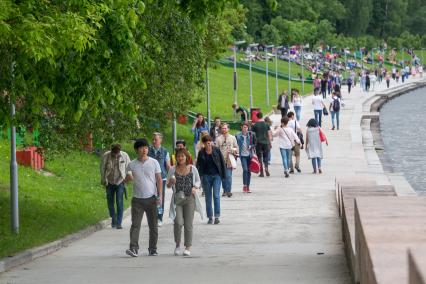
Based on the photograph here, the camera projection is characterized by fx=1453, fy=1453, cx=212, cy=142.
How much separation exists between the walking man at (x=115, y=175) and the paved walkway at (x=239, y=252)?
344mm

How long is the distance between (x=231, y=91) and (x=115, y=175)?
5725 centimetres

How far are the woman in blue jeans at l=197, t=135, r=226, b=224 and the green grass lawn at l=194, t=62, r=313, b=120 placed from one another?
113 ft

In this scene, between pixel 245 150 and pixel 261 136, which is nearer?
pixel 245 150

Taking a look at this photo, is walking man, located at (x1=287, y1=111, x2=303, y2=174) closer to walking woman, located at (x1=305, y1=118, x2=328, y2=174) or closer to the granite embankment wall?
walking woman, located at (x1=305, y1=118, x2=328, y2=174)

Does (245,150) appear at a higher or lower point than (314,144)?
lower

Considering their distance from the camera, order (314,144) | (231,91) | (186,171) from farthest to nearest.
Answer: (231,91) < (314,144) < (186,171)

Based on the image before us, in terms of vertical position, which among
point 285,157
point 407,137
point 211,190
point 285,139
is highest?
point 407,137

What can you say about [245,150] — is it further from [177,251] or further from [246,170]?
[177,251]

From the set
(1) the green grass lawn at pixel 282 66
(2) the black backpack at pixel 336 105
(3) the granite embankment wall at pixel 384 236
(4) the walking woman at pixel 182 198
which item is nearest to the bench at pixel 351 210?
(3) the granite embankment wall at pixel 384 236

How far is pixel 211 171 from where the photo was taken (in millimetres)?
23156

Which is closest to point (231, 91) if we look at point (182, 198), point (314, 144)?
point (314, 144)

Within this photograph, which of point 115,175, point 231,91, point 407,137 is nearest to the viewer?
point 115,175

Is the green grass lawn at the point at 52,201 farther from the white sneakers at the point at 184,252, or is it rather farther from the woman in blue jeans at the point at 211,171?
the white sneakers at the point at 184,252

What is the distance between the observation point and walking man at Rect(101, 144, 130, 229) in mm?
22828
